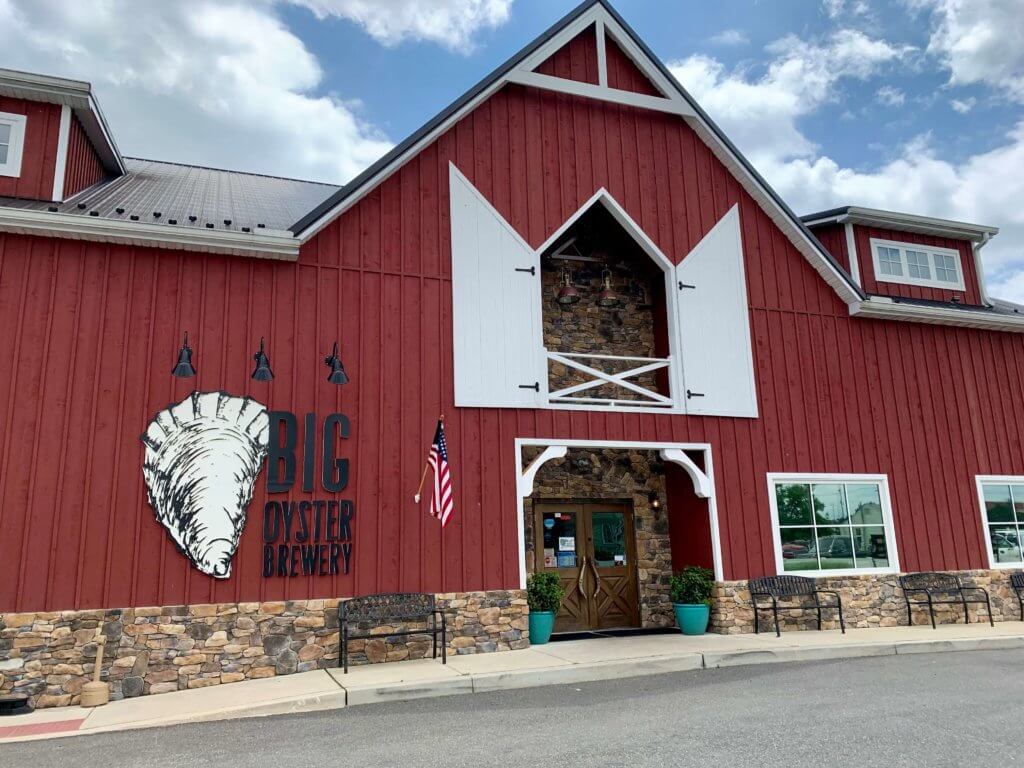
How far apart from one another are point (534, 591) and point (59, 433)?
6.12m

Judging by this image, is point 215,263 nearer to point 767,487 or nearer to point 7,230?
point 7,230

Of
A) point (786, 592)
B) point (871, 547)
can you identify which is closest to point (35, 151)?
point (786, 592)

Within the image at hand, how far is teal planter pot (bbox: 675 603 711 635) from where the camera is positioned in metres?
11.2

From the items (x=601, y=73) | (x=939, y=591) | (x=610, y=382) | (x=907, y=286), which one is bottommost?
(x=939, y=591)

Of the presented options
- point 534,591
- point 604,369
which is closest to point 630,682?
point 534,591

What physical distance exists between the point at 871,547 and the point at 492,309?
713cm

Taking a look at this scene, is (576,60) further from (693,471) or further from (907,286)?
(907,286)

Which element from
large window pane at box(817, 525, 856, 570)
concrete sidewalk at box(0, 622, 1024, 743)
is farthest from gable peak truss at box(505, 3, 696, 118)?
concrete sidewalk at box(0, 622, 1024, 743)

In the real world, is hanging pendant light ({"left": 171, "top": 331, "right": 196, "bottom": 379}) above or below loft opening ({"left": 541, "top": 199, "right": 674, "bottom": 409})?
below

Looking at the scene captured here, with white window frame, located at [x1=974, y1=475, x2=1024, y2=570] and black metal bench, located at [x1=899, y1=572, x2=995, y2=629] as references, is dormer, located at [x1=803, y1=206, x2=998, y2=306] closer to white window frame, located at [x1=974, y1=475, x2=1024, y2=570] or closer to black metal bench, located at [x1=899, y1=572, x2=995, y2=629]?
white window frame, located at [x1=974, y1=475, x2=1024, y2=570]

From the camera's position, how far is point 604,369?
42.9ft

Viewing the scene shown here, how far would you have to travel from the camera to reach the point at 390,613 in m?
9.43

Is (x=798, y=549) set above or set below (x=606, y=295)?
below

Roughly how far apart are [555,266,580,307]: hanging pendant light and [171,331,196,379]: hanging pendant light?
5.74 meters
